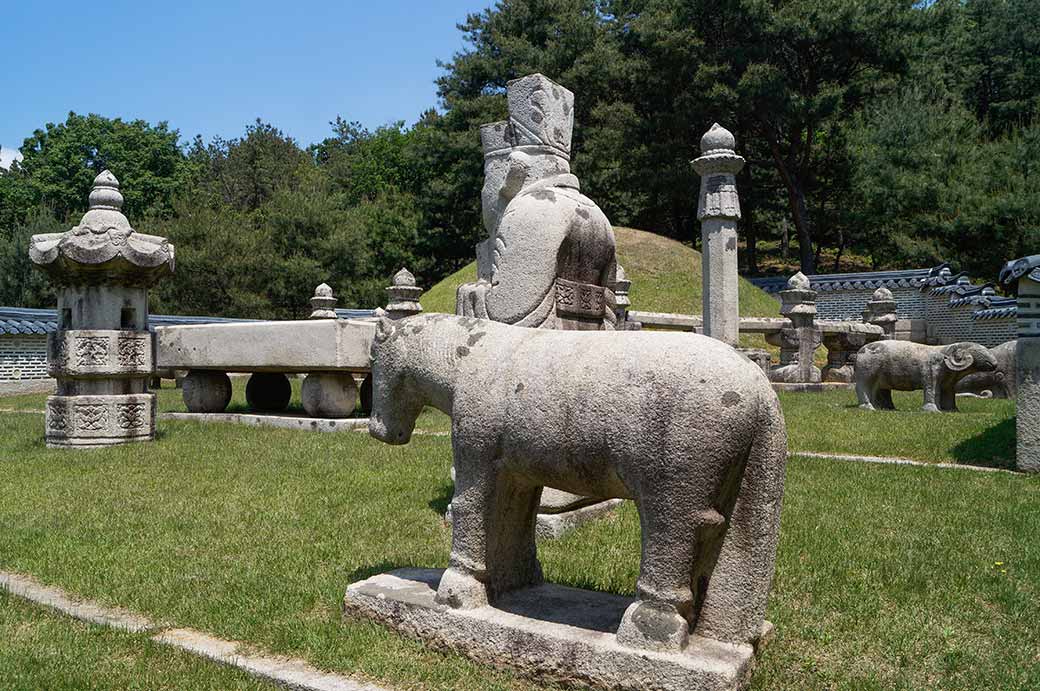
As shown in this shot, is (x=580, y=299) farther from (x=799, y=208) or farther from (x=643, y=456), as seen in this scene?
(x=799, y=208)

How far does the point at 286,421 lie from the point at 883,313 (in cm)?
1418

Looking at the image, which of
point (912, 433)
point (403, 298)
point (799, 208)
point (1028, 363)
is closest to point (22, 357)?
point (403, 298)

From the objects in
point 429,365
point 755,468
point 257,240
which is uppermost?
point 257,240

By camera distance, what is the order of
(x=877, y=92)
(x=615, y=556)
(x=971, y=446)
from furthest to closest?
(x=877, y=92), (x=971, y=446), (x=615, y=556)

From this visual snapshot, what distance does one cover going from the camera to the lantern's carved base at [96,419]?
8898 millimetres

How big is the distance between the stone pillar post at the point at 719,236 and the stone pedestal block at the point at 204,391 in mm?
7796

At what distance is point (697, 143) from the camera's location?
30.2m

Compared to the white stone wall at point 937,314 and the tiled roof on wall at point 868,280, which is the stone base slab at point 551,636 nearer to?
the white stone wall at point 937,314

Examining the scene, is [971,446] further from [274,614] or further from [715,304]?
[274,614]

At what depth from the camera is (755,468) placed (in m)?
3.06

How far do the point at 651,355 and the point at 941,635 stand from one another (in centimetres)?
199

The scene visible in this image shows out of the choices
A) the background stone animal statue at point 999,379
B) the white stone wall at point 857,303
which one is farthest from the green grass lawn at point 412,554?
the white stone wall at point 857,303

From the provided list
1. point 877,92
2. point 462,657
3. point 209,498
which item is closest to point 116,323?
point 209,498

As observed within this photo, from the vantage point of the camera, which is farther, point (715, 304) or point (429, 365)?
point (715, 304)
